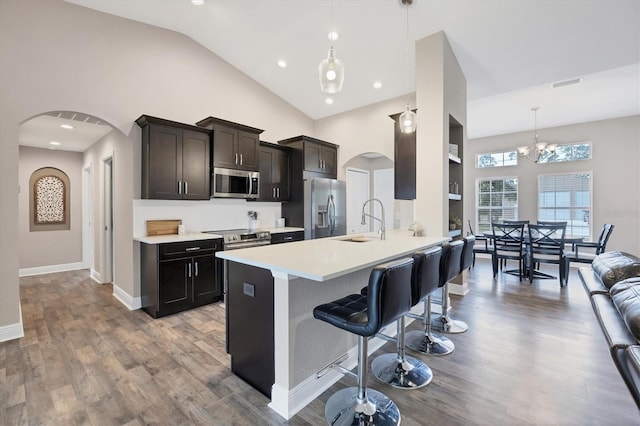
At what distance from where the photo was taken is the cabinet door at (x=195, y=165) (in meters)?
3.96

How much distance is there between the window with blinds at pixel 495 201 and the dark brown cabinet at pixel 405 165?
4.34 metres

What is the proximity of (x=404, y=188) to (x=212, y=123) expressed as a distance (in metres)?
2.94

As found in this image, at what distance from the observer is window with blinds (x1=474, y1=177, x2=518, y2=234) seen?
7.00 m

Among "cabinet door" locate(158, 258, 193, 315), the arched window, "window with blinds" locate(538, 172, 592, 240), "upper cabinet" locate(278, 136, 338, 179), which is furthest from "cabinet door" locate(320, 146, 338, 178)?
the arched window

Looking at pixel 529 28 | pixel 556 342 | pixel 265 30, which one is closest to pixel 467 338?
pixel 556 342

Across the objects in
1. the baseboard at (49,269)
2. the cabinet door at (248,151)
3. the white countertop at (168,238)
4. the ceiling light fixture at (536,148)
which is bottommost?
→ the baseboard at (49,269)

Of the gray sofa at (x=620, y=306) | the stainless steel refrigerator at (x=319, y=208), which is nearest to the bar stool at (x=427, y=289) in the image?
the gray sofa at (x=620, y=306)

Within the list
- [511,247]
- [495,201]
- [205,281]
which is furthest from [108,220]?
[495,201]

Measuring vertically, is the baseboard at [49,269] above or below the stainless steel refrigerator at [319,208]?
below

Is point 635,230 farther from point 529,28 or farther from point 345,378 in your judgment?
point 345,378

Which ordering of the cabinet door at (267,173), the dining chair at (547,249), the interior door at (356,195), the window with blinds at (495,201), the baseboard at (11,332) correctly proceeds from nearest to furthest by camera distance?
the baseboard at (11,332) → the dining chair at (547,249) → the cabinet door at (267,173) → the interior door at (356,195) → the window with blinds at (495,201)

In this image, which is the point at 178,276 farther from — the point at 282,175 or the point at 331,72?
the point at 331,72

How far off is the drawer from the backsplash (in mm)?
702

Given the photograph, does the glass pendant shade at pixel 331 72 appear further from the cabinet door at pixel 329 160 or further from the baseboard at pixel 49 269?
the baseboard at pixel 49 269
